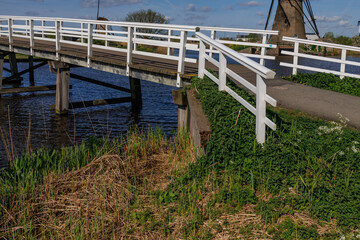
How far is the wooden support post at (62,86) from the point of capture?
45.6ft

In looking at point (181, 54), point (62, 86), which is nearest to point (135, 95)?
point (62, 86)

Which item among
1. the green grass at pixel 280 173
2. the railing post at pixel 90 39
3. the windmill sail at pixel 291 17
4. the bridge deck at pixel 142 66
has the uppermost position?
the windmill sail at pixel 291 17

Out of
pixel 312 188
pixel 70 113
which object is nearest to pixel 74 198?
pixel 312 188

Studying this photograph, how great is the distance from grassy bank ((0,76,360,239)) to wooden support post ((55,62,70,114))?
28.7ft

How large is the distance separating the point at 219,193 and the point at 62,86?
36.3 ft

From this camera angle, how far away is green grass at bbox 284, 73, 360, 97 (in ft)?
31.0

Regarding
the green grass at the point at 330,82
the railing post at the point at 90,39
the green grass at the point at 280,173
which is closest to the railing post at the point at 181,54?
the green grass at the point at 280,173

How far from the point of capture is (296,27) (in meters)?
47.4

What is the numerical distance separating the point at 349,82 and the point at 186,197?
7.33 meters

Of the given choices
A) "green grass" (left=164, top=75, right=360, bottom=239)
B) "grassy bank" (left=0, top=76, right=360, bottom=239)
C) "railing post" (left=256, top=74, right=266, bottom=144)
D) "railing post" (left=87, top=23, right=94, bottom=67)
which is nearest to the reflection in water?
"railing post" (left=87, top=23, right=94, bottom=67)

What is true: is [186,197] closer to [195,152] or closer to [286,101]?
[195,152]

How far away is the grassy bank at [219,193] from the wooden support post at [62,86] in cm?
875

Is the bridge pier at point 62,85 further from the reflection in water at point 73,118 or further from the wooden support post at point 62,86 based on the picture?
the reflection in water at point 73,118

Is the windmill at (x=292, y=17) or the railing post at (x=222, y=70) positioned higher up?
the windmill at (x=292, y=17)
